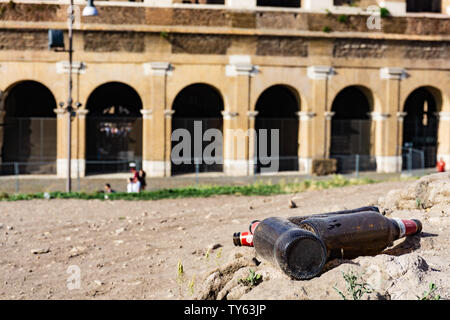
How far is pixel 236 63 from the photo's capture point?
2397 cm

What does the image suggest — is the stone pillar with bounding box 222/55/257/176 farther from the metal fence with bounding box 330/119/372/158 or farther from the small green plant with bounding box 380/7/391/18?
the small green plant with bounding box 380/7/391/18

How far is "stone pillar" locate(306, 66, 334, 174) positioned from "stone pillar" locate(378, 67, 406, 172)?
7.97ft

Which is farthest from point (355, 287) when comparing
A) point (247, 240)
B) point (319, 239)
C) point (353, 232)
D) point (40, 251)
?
point (40, 251)

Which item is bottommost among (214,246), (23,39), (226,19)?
(214,246)

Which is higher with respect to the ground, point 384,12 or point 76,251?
point 384,12

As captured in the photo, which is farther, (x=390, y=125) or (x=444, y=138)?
(x=444, y=138)

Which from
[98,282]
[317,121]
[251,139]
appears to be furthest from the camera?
[317,121]

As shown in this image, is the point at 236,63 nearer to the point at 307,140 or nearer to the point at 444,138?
the point at 307,140

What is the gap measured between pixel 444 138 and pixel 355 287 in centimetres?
2248

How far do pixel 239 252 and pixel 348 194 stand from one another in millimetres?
8116

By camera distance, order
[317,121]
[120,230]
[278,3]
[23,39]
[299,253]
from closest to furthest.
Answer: [299,253] < [120,230] < [23,39] < [317,121] < [278,3]

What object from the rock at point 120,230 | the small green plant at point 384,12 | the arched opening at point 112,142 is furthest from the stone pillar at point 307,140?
the rock at point 120,230

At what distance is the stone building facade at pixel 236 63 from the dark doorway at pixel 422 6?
330 cm
